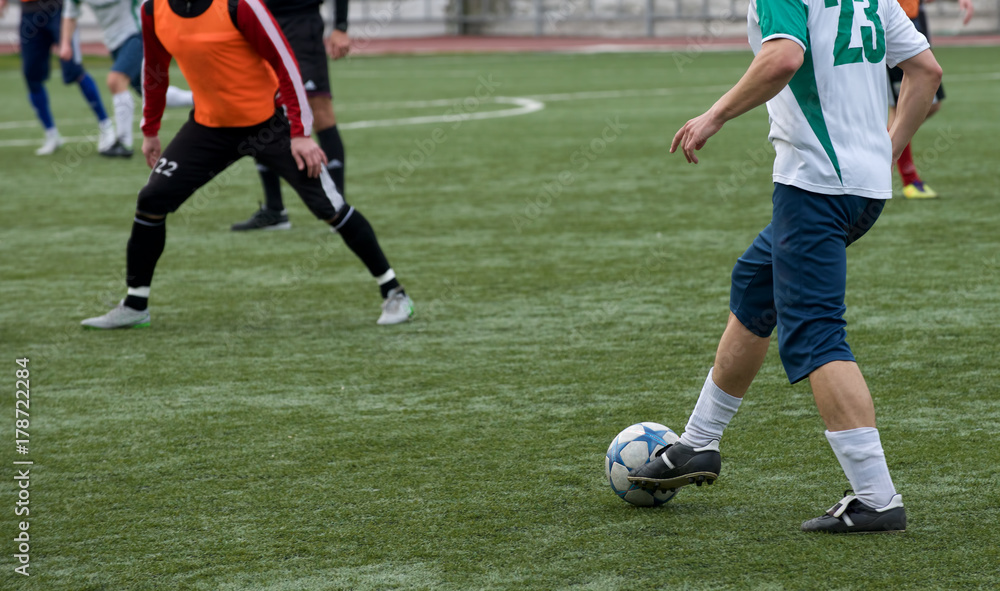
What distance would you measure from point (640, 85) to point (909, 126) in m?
17.2

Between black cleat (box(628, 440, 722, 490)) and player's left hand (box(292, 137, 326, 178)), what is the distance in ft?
9.10

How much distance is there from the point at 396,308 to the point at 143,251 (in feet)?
4.06

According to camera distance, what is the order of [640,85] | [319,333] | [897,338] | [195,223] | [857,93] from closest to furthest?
[857,93] → [897,338] → [319,333] → [195,223] → [640,85]

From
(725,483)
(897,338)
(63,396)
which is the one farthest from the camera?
(897,338)

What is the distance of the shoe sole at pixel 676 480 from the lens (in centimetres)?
363

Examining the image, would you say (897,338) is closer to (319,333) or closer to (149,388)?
(319,333)

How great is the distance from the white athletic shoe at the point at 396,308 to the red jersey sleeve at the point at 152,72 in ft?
4.66

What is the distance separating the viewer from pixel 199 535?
11.5 ft

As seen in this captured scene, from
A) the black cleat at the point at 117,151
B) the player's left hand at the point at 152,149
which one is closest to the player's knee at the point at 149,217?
the player's left hand at the point at 152,149

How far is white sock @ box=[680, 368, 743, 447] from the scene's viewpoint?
3682mm

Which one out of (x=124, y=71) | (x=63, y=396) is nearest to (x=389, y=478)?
(x=63, y=396)

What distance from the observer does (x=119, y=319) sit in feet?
20.1

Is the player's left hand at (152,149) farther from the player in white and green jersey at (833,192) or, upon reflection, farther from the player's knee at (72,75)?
the player's knee at (72,75)

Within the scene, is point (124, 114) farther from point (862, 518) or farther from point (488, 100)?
point (862, 518)
